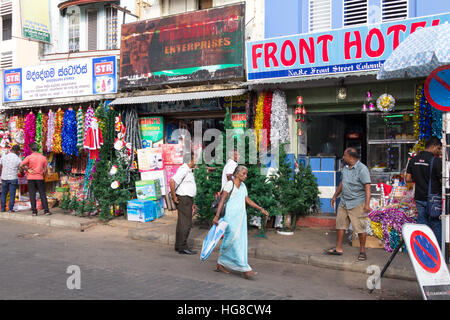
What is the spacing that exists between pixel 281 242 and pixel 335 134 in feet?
17.0

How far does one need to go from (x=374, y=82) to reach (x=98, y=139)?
6.92 m

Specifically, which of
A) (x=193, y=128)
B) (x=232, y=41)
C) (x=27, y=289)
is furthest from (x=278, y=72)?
(x=27, y=289)

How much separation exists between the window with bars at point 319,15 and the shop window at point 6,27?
526 inches

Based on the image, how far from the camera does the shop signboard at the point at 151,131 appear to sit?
11.6m

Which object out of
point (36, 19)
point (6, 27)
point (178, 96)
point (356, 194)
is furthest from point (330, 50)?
point (6, 27)

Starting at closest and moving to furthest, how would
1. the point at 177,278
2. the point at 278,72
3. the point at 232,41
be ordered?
the point at 177,278
the point at 278,72
the point at 232,41

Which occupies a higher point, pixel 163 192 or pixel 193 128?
pixel 193 128

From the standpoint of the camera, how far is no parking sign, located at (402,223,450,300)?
14.5ft

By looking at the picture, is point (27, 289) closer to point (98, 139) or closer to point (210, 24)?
point (98, 139)

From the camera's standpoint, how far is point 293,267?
687cm

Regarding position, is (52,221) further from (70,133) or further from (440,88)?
(440,88)

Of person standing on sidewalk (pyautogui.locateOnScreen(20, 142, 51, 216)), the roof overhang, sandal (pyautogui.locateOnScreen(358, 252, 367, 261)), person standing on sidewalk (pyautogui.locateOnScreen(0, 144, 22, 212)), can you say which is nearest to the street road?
sandal (pyautogui.locateOnScreen(358, 252, 367, 261))

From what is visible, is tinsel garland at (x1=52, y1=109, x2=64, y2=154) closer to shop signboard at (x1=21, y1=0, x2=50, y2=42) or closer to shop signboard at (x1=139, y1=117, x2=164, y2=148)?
shop signboard at (x1=139, y1=117, x2=164, y2=148)

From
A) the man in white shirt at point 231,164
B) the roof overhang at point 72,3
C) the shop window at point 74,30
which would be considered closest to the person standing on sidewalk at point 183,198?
the man in white shirt at point 231,164
